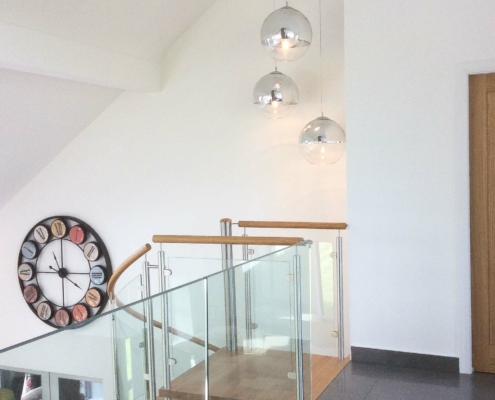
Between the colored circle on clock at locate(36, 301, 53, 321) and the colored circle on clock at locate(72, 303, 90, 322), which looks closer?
the colored circle on clock at locate(72, 303, 90, 322)

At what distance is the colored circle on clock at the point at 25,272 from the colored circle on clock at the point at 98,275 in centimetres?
88

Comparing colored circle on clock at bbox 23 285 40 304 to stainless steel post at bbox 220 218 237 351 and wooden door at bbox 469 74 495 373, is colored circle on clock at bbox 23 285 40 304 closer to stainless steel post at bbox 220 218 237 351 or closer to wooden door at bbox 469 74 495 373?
stainless steel post at bbox 220 218 237 351

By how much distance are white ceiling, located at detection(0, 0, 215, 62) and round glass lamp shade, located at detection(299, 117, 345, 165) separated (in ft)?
6.49

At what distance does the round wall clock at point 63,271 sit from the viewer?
7.34m

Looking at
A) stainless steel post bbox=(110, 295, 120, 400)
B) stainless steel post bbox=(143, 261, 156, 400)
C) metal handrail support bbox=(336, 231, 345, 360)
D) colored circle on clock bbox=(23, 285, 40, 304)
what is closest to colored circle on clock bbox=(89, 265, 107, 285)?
colored circle on clock bbox=(23, 285, 40, 304)

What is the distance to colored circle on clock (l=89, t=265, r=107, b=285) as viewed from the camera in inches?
287

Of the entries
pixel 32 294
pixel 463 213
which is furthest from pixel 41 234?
pixel 463 213

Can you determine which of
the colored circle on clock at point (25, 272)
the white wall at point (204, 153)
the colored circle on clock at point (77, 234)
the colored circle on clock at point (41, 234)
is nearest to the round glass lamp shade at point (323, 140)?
the white wall at point (204, 153)

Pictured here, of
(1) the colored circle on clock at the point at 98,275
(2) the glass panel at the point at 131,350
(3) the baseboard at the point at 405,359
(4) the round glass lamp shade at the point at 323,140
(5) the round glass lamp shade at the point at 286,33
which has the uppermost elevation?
(5) the round glass lamp shade at the point at 286,33

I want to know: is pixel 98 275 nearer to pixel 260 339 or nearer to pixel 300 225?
pixel 300 225

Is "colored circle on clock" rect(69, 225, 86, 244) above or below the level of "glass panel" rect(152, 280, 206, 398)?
above

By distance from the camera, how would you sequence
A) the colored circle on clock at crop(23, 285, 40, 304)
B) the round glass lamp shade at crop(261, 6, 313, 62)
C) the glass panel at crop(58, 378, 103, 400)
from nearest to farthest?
the glass panel at crop(58, 378, 103, 400) < the round glass lamp shade at crop(261, 6, 313, 62) < the colored circle on clock at crop(23, 285, 40, 304)

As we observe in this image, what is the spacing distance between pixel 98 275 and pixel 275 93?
3185 mm

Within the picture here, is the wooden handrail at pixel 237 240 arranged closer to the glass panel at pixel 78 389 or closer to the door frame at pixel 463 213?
the door frame at pixel 463 213
